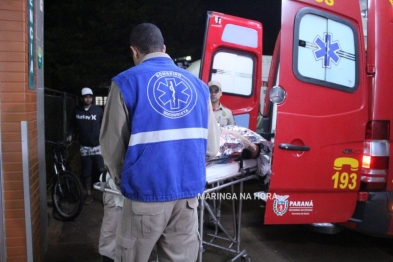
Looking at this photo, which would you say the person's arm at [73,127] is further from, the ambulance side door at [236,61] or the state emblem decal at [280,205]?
the state emblem decal at [280,205]

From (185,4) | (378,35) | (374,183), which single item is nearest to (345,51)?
(378,35)

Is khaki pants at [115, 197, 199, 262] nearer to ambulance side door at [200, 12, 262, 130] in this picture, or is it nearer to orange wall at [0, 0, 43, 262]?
orange wall at [0, 0, 43, 262]

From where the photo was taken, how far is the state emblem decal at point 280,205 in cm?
314

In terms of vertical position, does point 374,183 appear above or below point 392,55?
below

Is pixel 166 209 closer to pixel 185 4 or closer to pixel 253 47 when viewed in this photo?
pixel 253 47

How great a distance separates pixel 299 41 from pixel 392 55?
0.86 meters

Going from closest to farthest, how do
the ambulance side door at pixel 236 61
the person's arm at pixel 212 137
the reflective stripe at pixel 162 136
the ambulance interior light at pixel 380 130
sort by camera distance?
the reflective stripe at pixel 162 136 → the person's arm at pixel 212 137 → the ambulance interior light at pixel 380 130 → the ambulance side door at pixel 236 61

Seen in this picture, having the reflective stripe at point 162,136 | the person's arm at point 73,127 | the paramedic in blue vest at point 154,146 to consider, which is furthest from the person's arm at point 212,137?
the person's arm at point 73,127

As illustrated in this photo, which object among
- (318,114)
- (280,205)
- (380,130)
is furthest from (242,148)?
(380,130)

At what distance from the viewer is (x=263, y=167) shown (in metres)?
3.34

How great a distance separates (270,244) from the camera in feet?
13.8

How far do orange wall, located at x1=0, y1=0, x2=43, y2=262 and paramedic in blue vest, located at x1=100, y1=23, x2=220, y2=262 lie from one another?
109 centimetres

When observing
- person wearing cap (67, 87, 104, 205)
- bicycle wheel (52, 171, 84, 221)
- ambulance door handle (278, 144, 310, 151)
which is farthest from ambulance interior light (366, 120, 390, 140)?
person wearing cap (67, 87, 104, 205)

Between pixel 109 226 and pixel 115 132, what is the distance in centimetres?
142
